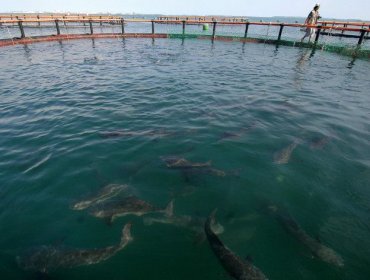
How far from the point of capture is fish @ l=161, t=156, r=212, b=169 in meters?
6.89

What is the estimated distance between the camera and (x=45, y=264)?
432 cm

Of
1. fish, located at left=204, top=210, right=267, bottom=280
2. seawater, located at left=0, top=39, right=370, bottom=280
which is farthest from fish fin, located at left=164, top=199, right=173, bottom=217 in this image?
fish, located at left=204, top=210, right=267, bottom=280

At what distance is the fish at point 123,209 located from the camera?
5.40m

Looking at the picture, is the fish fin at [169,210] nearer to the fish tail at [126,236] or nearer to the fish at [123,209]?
the fish at [123,209]

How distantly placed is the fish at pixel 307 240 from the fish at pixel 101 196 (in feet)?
11.7

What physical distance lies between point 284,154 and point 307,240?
3142 millimetres

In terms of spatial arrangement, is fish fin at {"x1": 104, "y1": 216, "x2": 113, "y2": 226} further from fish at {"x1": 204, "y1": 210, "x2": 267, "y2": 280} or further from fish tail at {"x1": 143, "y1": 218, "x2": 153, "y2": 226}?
fish at {"x1": 204, "y1": 210, "x2": 267, "y2": 280}

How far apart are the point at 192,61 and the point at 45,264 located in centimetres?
1809

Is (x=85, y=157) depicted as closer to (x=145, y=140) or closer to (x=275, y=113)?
(x=145, y=140)

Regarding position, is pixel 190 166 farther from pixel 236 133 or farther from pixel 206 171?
pixel 236 133

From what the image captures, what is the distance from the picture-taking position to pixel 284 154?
295 inches

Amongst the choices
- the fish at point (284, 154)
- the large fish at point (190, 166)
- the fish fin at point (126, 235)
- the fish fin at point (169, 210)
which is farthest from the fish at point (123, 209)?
the fish at point (284, 154)

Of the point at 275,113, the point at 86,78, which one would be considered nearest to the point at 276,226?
the point at 275,113

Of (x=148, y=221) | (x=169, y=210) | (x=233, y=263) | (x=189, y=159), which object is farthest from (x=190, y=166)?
(x=233, y=263)
